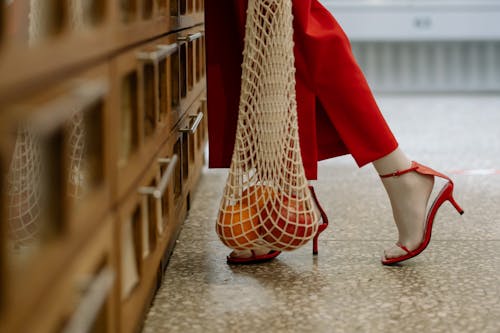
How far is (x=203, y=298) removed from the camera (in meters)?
1.42

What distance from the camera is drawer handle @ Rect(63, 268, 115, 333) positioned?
2.43ft

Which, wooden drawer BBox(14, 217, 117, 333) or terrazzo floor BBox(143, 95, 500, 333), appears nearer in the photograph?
wooden drawer BBox(14, 217, 117, 333)

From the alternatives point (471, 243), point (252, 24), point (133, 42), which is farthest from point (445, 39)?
point (133, 42)

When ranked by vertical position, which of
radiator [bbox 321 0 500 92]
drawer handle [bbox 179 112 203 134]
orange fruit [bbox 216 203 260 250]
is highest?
drawer handle [bbox 179 112 203 134]

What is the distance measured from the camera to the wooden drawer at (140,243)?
1.05 metres

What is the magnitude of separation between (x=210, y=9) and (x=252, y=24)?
19 centimetres

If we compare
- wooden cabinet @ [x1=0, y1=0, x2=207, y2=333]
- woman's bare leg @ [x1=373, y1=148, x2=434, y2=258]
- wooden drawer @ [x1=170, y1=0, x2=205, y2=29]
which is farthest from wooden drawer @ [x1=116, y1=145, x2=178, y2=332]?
woman's bare leg @ [x1=373, y1=148, x2=434, y2=258]

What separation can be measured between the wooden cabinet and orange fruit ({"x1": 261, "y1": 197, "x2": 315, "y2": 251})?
195mm

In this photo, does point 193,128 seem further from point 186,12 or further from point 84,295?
point 84,295

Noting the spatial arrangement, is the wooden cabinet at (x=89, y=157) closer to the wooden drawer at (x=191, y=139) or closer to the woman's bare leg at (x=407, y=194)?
the wooden drawer at (x=191, y=139)

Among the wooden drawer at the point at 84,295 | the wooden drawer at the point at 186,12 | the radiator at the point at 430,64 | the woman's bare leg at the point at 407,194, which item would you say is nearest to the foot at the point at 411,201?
the woman's bare leg at the point at 407,194

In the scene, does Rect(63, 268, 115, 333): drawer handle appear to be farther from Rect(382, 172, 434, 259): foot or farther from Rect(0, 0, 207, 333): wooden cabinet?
Rect(382, 172, 434, 259): foot

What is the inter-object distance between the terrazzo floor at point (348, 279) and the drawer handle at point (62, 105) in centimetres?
57

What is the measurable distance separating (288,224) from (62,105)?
0.80m
